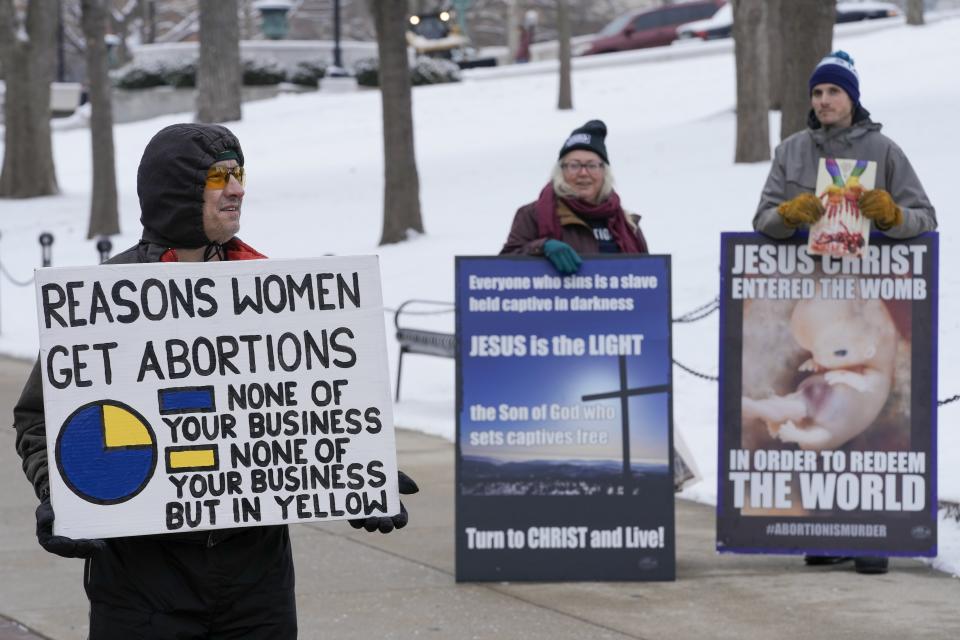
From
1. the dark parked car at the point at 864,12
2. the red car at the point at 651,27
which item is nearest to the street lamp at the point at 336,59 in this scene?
the red car at the point at 651,27

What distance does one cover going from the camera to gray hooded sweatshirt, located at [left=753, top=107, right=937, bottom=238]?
677cm

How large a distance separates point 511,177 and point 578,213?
48.9ft

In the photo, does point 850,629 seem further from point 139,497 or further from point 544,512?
point 139,497

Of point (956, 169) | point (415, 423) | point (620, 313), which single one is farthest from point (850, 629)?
point (956, 169)

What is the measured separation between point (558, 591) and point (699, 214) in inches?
384

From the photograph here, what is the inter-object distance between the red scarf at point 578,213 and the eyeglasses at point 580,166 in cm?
11

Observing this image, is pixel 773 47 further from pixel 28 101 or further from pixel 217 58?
pixel 28 101

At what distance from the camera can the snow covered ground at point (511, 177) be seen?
12.0 m

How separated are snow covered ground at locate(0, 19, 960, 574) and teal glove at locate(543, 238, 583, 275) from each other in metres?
2.11

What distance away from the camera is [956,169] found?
1527cm

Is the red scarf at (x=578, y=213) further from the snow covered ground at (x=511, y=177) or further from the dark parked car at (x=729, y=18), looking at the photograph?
the dark parked car at (x=729, y=18)

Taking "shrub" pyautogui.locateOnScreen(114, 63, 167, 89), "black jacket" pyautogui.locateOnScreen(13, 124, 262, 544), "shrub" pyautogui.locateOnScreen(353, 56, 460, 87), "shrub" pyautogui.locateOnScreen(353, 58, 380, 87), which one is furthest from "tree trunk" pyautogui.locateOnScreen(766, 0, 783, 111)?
"black jacket" pyautogui.locateOnScreen(13, 124, 262, 544)

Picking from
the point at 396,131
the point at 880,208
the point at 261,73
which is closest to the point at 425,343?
the point at 880,208

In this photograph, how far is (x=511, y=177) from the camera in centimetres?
2169
